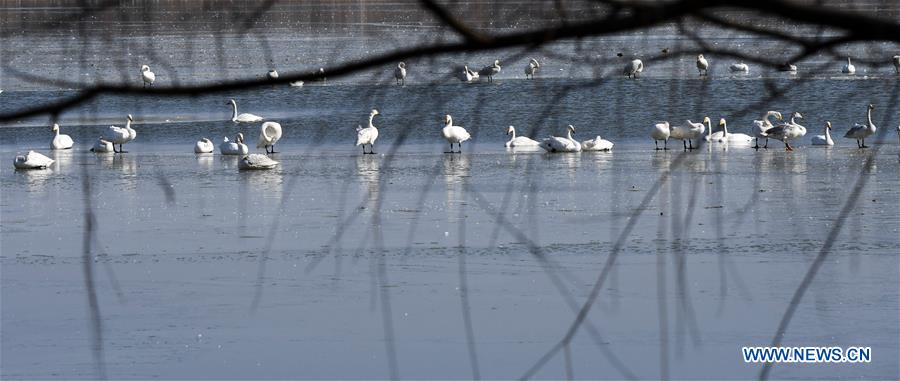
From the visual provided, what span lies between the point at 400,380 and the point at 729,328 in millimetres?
1668

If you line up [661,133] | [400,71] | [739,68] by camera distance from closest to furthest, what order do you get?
1. [400,71]
2. [661,133]
3. [739,68]

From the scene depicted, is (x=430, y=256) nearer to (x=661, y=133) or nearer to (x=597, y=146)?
(x=597, y=146)

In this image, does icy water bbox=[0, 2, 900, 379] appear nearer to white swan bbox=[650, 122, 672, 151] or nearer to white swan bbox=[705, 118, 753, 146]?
white swan bbox=[650, 122, 672, 151]

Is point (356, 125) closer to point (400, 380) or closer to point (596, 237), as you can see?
point (596, 237)

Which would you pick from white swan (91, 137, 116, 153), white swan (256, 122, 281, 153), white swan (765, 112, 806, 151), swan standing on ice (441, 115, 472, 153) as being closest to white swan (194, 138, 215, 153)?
white swan (256, 122, 281, 153)

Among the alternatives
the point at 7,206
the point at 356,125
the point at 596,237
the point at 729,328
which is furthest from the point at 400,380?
the point at 356,125

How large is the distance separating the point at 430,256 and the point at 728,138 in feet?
34.1

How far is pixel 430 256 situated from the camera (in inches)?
337

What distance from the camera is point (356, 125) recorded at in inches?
709

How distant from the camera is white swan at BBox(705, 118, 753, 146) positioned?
17875 mm

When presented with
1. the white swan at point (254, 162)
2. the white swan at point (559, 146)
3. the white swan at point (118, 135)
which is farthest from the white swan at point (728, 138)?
the white swan at point (118, 135)

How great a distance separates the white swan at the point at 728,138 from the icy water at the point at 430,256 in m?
2.51

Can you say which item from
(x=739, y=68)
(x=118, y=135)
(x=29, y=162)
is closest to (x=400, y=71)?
(x=29, y=162)

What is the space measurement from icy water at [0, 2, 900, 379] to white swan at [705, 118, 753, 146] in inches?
98.7
